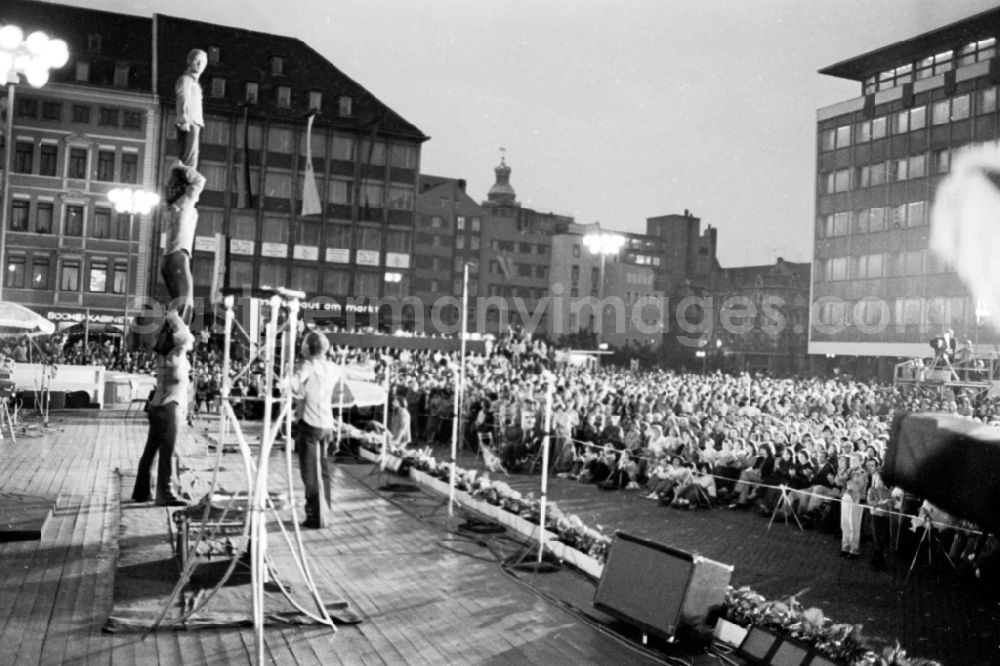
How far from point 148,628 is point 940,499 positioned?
5.53 m

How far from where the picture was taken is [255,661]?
18.4 feet

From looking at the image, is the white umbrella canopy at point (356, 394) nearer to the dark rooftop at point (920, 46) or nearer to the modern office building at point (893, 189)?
the modern office building at point (893, 189)

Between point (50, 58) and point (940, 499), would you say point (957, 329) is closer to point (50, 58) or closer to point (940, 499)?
point (50, 58)

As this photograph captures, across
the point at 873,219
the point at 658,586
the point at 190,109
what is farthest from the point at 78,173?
the point at 658,586

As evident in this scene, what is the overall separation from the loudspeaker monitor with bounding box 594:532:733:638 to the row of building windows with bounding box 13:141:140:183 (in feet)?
141

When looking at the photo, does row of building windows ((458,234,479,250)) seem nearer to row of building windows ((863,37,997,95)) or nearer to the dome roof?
the dome roof

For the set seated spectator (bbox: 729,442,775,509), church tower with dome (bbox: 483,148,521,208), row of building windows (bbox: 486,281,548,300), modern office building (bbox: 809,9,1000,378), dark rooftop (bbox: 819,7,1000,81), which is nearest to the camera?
seated spectator (bbox: 729,442,775,509)

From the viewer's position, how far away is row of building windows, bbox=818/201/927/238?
149 ft

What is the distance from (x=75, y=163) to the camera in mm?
42812

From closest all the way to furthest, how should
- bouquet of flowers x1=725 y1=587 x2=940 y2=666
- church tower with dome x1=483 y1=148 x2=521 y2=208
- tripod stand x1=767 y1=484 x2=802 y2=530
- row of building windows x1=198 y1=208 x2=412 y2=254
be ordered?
bouquet of flowers x1=725 y1=587 x2=940 y2=666
tripod stand x1=767 y1=484 x2=802 y2=530
row of building windows x1=198 y1=208 x2=412 y2=254
church tower with dome x1=483 y1=148 x2=521 y2=208

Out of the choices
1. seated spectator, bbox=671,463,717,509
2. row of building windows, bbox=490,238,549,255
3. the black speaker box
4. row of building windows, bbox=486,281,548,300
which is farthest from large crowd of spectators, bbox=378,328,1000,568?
row of building windows, bbox=490,238,549,255

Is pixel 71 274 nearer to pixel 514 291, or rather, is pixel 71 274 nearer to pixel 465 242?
pixel 465 242

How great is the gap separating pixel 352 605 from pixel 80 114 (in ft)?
142

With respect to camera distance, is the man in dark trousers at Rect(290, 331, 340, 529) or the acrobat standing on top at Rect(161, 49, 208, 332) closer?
the man in dark trousers at Rect(290, 331, 340, 529)
